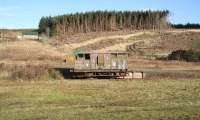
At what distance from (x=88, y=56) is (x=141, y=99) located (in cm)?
2638

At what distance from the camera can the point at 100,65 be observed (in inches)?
2174

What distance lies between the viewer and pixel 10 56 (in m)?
79.2

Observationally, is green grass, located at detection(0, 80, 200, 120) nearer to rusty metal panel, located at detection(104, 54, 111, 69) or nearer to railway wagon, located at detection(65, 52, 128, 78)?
railway wagon, located at detection(65, 52, 128, 78)

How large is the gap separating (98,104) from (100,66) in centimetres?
2768

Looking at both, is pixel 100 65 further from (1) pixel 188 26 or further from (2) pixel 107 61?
(1) pixel 188 26

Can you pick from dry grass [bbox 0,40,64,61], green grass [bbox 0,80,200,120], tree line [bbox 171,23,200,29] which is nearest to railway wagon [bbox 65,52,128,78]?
green grass [bbox 0,80,200,120]

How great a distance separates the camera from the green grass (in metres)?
21.9

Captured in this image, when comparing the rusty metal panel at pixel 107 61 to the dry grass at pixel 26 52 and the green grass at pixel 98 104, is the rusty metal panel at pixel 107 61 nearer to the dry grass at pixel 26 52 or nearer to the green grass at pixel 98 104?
the green grass at pixel 98 104

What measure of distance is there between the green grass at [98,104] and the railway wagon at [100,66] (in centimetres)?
1621

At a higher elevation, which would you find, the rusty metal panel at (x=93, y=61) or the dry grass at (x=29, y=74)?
the rusty metal panel at (x=93, y=61)

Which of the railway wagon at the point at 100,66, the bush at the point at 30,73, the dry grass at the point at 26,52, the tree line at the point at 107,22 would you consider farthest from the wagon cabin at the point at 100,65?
the tree line at the point at 107,22

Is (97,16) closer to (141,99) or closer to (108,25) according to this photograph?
(108,25)

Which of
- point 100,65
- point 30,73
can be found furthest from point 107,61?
point 30,73

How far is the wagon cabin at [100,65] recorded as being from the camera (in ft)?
178
